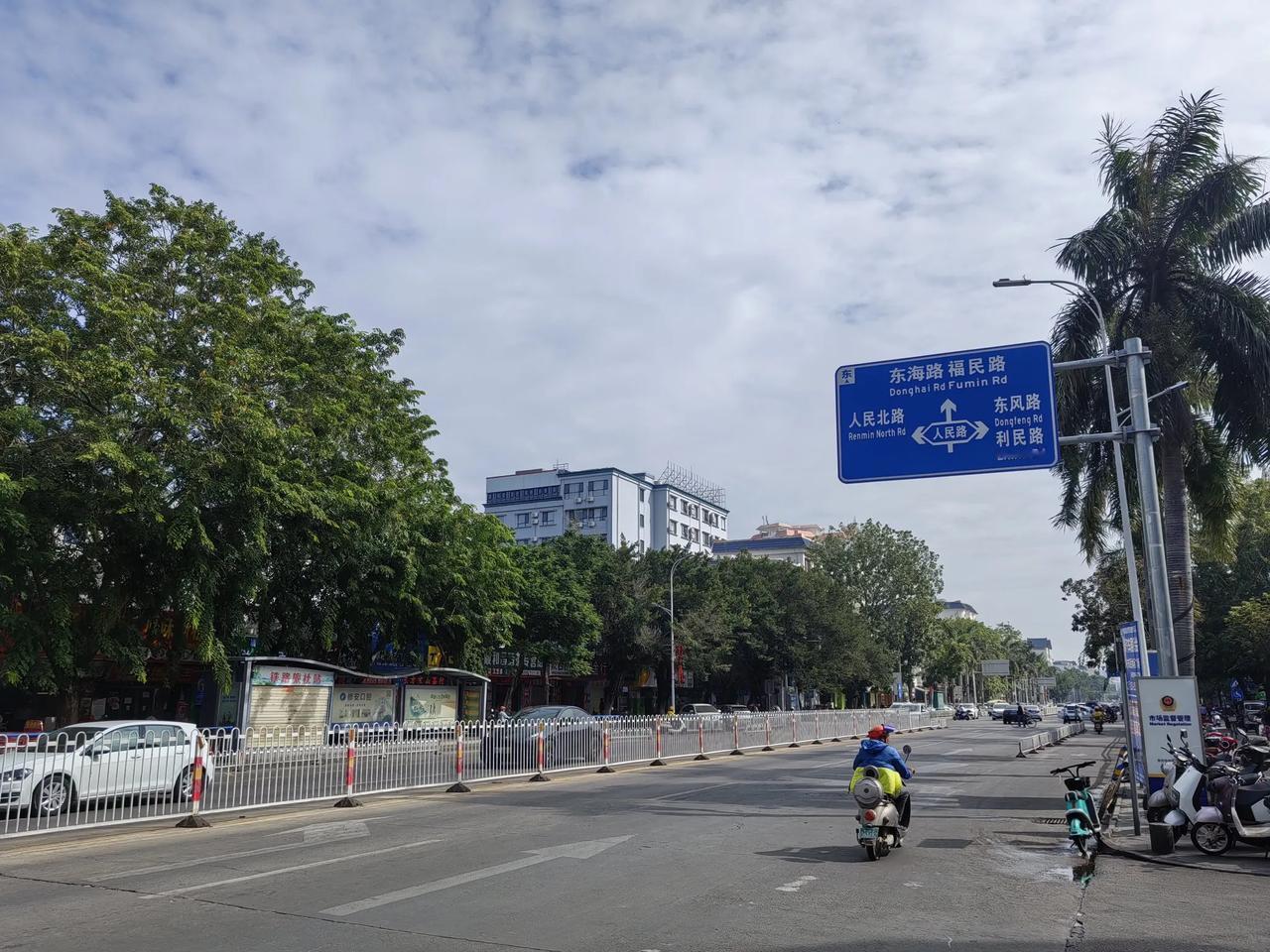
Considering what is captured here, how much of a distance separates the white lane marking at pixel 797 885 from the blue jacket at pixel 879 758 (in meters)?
1.84

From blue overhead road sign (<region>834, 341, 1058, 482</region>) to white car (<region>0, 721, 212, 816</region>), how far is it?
A: 10.6 meters

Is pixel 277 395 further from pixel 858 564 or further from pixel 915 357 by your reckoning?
pixel 858 564

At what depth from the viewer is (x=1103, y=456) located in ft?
71.3

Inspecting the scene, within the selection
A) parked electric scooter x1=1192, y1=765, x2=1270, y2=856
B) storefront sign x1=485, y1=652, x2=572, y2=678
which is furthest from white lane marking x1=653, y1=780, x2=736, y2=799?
storefront sign x1=485, y1=652, x2=572, y2=678

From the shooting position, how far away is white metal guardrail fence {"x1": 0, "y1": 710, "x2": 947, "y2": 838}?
40.7ft

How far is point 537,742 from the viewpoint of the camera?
21016 mm

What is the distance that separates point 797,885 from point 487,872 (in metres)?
2.95

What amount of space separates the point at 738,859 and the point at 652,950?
13.3ft

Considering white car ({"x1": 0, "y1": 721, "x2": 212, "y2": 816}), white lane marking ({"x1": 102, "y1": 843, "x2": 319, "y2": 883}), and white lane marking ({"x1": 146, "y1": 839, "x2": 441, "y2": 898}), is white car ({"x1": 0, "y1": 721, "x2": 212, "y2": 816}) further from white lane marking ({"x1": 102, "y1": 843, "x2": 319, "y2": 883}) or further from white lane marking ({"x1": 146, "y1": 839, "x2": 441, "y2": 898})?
white lane marking ({"x1": 146, "y1": 839, "x2": 441, "y2": 898})

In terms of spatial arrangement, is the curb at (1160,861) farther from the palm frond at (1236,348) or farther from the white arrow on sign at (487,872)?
the palm frond at (1236,348)

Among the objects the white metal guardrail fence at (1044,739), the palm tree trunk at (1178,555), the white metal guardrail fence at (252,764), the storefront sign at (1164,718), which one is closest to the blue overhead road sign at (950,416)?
the storefront sign at (1164,718)

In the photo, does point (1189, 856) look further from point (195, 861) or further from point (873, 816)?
point (195, 861)

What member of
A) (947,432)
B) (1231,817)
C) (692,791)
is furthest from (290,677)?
(1231,817)

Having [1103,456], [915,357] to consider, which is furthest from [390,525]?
[1103,456]
